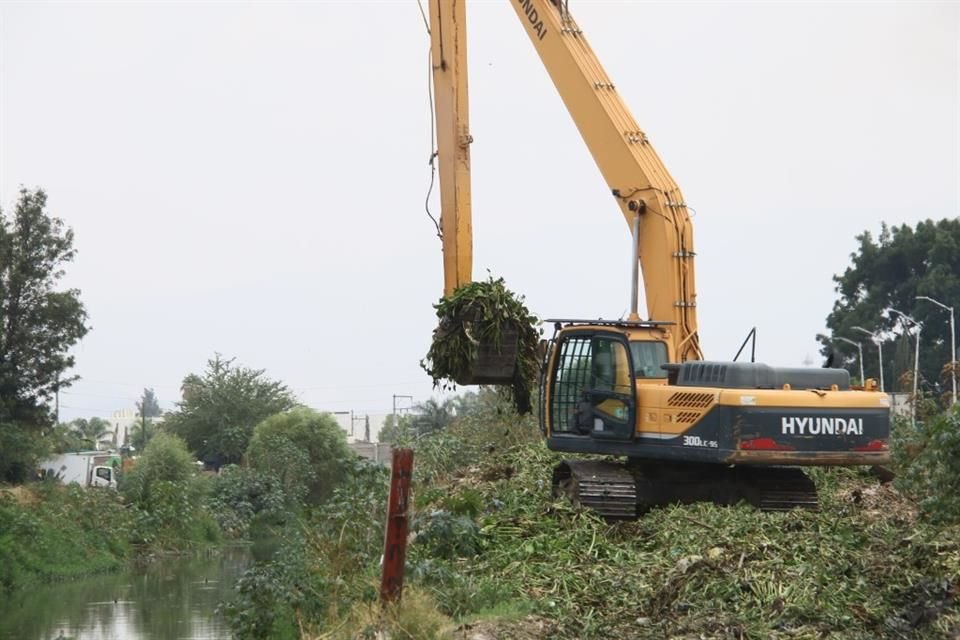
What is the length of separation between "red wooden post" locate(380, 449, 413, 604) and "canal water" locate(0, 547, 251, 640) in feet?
30.0

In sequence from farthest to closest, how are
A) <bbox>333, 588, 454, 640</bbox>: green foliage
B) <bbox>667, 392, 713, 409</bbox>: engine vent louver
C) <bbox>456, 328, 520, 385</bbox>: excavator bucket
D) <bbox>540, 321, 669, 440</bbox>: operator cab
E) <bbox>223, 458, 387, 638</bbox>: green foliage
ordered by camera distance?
<bbox>456, 328, 520, 385</bbox>: excavator bucket → <bbox>540, 321, 669, 440</bbox>: operator cab → <bbox>667, 392, 713, 409</bbox>: engine vent louver → <bbox>223, 458, 387, 638</bbox>: green foliage → <bbox>333, 588, 454, 640</bbox>: green foliage

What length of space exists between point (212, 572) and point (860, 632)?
1002 inches

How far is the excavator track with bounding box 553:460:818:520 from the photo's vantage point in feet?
60.3

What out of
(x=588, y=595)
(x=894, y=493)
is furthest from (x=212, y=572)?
(x=588, y=595)

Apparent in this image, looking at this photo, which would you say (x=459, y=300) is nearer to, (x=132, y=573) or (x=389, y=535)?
(x=389, y=535)

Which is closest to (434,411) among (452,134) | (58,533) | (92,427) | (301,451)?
(301,451)

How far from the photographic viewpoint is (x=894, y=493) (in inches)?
795

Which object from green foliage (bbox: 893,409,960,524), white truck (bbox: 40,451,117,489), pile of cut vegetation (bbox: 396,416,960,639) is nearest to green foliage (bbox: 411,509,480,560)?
pile of cut vegetation (bbox: 396,416,960,639)

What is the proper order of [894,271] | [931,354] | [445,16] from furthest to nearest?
[894,271] < [931,354] < [445,16]

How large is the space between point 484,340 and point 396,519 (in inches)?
325

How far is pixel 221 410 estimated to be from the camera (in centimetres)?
7938

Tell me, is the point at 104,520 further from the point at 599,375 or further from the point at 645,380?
the point at 645,380

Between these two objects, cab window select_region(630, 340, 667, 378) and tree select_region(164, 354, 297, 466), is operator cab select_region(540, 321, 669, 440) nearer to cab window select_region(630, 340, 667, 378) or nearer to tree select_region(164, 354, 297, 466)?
cab window select_region(630, 340, 667, 378)

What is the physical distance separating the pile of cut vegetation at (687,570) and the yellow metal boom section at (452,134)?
355 centimetres
